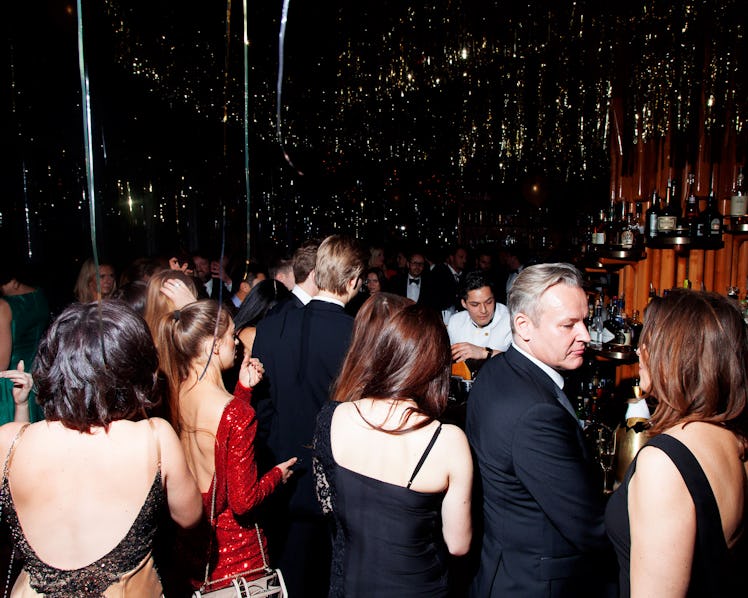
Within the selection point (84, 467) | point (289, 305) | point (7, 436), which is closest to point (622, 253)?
point (289, 305)

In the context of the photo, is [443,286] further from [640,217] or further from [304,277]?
[304,277]

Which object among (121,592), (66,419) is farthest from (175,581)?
(66,419)

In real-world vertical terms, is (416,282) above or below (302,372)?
below

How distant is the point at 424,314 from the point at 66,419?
1.01 meters

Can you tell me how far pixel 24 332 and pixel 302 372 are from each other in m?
2.31

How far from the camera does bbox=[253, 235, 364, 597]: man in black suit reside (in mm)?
2361

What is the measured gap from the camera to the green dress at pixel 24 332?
3.31 meters

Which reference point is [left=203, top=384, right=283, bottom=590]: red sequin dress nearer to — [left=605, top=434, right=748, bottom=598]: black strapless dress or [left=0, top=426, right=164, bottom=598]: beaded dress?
[left=0, top=426, right=164, bottom=598]: beaded dress

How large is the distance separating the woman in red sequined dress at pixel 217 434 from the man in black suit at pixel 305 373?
328 mm

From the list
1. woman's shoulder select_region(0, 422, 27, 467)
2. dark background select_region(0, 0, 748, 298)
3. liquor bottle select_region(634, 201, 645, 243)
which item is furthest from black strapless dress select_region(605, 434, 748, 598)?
liquor bottle select_region(634, 201, 645, 243)

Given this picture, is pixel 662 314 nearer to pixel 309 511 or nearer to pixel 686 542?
pixel 686 542

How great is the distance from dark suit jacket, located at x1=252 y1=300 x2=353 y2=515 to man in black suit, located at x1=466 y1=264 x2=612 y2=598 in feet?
2.97

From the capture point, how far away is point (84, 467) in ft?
4.30

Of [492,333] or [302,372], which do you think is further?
[492,333]
